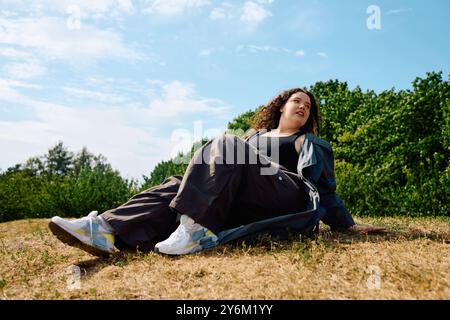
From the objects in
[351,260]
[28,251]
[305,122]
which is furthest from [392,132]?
[28,251]

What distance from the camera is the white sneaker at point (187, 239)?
3.17 meters

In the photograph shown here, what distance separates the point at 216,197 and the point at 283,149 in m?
0.99

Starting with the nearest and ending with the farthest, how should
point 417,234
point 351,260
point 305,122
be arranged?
point 351,260 → point 417,234 → point 305,122

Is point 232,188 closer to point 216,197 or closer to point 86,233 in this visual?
point 216,197

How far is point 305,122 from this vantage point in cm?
431

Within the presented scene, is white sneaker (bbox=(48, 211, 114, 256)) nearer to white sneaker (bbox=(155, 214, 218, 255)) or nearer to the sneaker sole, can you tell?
the sneaker sole

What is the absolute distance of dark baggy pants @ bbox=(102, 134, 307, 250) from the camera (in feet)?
10.3

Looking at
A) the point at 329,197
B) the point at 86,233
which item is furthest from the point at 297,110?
the point at 86,233

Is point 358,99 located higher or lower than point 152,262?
higher

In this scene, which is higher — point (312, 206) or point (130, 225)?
point (312, 206)

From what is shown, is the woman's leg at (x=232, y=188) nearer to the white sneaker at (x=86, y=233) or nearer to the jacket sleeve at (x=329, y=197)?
the jacket sleeve at (x=329, y=197)

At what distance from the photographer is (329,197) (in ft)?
12.1
